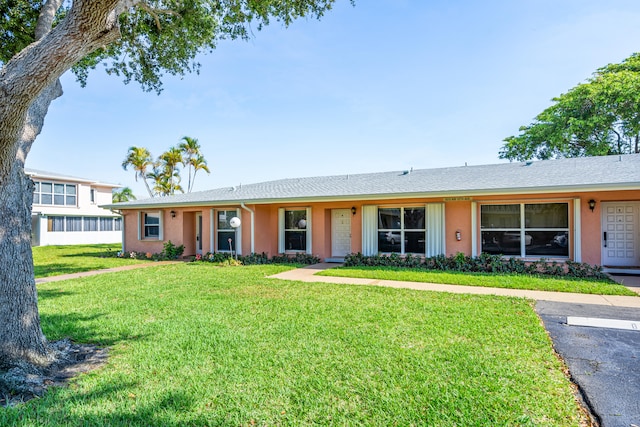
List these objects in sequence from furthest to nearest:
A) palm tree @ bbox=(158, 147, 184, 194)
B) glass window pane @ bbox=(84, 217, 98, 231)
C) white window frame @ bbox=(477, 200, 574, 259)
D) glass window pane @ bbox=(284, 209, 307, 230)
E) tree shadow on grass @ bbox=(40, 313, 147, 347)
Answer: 1. palm tree @ bbox=(158, 147, 184, 194)
2. glass window pane @ bbox=(84, 217, 98, 231)
3. glass window pane @ bbox=(284, 209, 307, 230)
4. white window frame @ bbox=(477, 200, 574, 259)
5. tree shadow on grass @ bbox=(40, 313, 147, 347)

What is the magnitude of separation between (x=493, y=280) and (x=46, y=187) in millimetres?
28206

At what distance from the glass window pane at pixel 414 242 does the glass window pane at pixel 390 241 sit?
8.9 inches

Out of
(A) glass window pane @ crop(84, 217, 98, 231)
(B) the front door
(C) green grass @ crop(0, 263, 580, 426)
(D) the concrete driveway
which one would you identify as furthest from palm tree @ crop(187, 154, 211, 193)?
(D) the concrete driveway

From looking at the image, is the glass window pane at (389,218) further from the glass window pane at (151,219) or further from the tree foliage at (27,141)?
the glass window pane at (151,219)

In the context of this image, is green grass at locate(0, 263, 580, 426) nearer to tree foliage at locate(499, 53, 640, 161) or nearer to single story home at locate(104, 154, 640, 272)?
single story home at locate(104, 154, 640, 272)

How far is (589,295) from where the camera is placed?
6930 millimetres

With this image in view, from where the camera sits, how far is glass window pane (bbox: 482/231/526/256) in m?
10.3

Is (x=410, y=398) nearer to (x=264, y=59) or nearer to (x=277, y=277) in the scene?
(x=277, y=277)

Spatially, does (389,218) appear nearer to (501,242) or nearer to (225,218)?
(501,242)

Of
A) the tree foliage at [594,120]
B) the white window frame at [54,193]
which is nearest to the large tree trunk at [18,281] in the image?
the white window frame at [54,193]

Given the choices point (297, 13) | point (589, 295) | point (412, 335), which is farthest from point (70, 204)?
point (589, 295)

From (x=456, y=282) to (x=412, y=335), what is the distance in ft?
14.3

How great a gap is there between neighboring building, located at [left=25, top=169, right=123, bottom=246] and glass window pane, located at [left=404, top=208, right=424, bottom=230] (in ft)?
72.9

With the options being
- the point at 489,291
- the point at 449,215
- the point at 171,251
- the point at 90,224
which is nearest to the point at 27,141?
the point at 489,291
